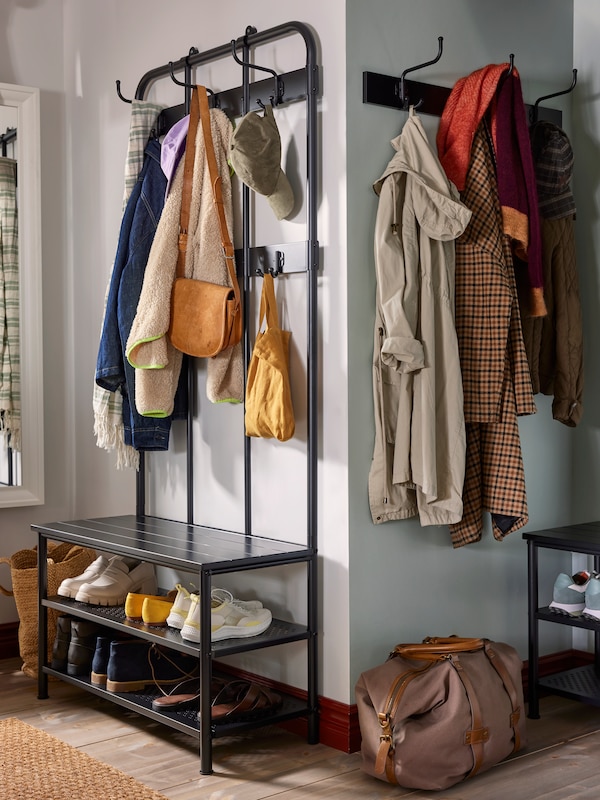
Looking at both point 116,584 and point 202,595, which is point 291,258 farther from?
point 116,584

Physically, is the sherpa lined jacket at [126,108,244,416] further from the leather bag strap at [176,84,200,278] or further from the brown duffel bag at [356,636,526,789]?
the brown duffel bag at [356,636,526,789]

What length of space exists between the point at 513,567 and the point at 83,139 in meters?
2.16

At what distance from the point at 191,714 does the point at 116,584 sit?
21.9 inches

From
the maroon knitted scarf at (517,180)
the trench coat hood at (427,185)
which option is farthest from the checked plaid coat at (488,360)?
the trench coat hood at (427,185)

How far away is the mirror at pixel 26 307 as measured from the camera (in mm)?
3688

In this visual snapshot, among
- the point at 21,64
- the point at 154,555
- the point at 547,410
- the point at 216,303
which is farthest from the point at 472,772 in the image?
the point at 21,64

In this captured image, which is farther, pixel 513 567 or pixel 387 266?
pixel 513 567

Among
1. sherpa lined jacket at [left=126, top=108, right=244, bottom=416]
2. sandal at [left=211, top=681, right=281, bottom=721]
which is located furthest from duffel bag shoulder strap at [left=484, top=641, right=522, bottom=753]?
sherpa lined jacket at [left=126, top=108, right=244, bottom=416]

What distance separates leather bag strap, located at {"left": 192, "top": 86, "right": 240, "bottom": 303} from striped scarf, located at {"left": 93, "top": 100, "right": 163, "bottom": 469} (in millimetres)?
305

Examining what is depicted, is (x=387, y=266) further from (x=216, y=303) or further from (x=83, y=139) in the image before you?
(x=83, y=139)

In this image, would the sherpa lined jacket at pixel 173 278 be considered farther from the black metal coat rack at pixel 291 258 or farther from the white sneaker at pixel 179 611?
the white sneaker at pixel 179 611

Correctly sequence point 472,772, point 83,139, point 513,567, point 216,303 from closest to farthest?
1. point 472,772
2. point 216,303
3. point 513,567
4. point 83,139

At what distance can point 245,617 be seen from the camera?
2.74 m

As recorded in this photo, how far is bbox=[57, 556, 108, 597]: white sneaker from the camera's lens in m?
3.19
